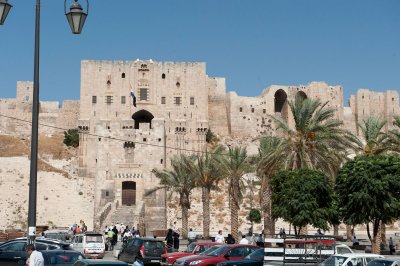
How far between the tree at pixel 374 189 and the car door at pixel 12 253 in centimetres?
1147

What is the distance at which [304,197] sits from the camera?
28328 mm

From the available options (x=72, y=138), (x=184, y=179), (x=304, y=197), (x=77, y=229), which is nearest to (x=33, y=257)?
(x=304, y=197)

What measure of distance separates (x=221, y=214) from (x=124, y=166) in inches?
385

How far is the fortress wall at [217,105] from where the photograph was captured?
75.4m

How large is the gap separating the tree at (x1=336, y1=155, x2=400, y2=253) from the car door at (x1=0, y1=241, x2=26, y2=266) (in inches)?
452

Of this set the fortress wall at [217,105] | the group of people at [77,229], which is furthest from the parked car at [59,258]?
the fortress wall at [217,105]

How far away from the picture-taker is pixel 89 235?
2783 cm

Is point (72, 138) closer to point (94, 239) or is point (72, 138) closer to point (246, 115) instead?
point (246, 115)

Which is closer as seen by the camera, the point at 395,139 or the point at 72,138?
the point at 395,139

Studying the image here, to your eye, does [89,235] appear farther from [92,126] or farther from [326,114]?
[92,126]

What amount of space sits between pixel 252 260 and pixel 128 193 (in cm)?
3745

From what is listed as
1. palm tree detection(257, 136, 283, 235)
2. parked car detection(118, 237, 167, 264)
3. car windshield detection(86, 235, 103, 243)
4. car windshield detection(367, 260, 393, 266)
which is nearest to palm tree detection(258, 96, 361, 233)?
palm tree detection(257, 136, 283, 235)

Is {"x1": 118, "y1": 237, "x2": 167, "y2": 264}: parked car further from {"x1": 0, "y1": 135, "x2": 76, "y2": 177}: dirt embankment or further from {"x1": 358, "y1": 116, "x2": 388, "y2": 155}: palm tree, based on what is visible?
{"x1": 0, "y1": 135, "x2": 76, "y2": 177}: dirt embankment

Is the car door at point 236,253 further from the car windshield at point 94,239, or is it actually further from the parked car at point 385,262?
the car windshield at point 94,239
